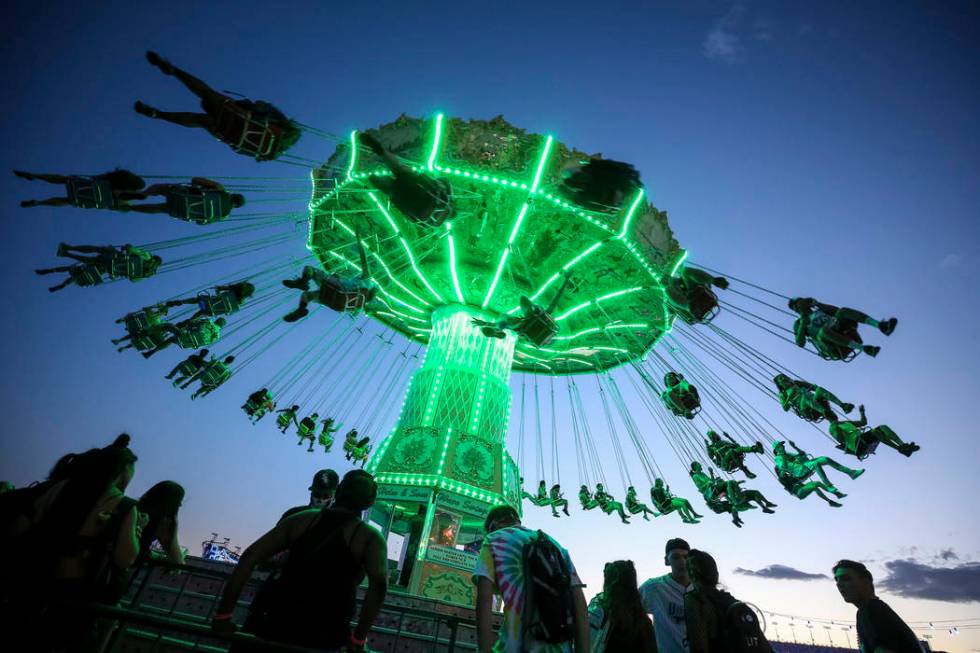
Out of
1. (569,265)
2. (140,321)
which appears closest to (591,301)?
(569,265)

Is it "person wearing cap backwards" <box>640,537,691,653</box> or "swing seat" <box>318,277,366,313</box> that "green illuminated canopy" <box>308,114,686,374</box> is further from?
"person wearing cap backwards" <box>640,537,691,653</box>

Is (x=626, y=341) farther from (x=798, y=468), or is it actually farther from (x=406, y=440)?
(x=406, y=440)

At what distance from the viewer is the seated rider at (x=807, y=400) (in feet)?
34.6

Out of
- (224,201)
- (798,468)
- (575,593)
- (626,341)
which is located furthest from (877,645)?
(626,341)

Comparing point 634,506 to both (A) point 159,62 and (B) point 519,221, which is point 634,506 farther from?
(A) point 159,62

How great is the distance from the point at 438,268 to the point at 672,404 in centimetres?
863

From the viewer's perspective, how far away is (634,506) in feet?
54.1

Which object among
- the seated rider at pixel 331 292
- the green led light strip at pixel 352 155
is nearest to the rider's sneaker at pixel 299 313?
the seated rider at pixel 331 292

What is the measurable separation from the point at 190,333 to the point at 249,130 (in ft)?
20.0

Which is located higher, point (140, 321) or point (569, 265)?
point (569, 265)

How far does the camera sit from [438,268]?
16.4 meters

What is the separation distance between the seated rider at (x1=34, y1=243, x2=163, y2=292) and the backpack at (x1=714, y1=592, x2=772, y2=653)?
12.3m

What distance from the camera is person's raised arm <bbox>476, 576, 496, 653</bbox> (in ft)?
9.17

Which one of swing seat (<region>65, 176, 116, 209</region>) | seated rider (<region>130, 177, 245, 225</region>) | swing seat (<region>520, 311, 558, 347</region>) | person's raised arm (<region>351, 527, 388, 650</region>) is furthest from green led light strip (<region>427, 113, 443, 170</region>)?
person's raised arm (<region>351, 527, 388, 650</region>)
